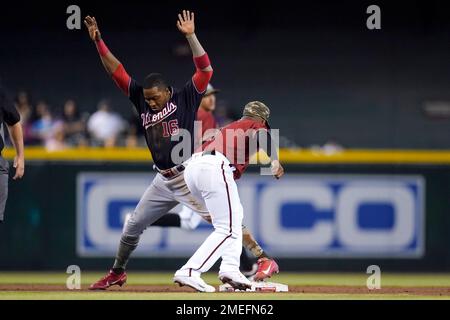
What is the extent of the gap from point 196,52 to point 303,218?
16.0ft

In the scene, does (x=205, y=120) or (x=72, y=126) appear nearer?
(x=205, y=120)

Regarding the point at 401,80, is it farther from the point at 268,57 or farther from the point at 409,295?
the point at 409,295

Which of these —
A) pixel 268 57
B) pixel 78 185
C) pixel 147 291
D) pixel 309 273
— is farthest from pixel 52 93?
pixel 147 291

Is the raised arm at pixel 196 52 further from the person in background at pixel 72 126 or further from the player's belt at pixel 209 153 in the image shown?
the person in background at pixel 72 126

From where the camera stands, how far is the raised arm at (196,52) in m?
9.17

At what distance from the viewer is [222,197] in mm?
9031

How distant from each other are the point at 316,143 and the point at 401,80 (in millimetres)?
1979

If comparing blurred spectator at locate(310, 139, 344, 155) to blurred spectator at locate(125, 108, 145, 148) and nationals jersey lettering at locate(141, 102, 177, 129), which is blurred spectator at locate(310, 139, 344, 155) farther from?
nationals jersey lettering at locate(141, 102, 177, 129)

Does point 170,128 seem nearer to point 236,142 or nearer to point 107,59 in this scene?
point 236,142

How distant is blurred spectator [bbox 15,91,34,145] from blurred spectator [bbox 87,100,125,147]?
0.94 metres

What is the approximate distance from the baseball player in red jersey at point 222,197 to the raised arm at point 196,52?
490 millimetres

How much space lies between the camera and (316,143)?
19172 mm

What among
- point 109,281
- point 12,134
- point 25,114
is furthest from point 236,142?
point 25,114

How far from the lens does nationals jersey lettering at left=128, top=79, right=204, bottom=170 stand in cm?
961
